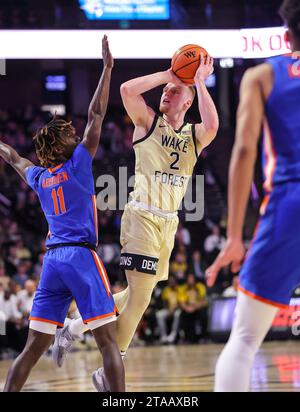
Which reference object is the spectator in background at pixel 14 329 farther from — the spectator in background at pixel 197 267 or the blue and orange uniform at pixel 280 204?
the blue and orange uniform at pixel 280 204

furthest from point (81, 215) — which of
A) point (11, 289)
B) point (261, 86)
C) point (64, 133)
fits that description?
point (11, 289)

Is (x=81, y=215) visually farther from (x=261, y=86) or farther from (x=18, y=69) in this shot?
(x=18, y=69)

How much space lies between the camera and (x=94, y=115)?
5250mm

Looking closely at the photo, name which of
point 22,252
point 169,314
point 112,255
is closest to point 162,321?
point 169,314

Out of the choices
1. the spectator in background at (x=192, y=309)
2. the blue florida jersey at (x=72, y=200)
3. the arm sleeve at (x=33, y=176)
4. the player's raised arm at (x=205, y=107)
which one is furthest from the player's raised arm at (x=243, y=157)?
the spectator in background at (x=192, y=309)

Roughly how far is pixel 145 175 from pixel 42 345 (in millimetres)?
1671

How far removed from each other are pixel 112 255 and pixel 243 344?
1222 centimetres

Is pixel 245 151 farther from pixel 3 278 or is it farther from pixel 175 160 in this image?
pixel 3 278

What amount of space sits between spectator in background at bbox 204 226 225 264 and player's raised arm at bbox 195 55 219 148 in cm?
1035


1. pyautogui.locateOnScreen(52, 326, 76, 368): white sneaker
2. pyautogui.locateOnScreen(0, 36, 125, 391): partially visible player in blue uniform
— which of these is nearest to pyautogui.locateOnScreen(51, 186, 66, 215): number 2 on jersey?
pyautogui.locateOnScreen(0, 36, 125, 391): partially visible player in blue uniform

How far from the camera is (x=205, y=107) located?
5.77 m

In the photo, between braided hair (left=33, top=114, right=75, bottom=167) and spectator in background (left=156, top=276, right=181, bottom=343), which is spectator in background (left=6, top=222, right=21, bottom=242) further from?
braided hair (left=33, top=114, right=75, bottom=167)

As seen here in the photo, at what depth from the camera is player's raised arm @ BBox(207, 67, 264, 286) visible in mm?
3654

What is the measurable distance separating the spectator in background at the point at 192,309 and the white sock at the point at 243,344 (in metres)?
11.1
